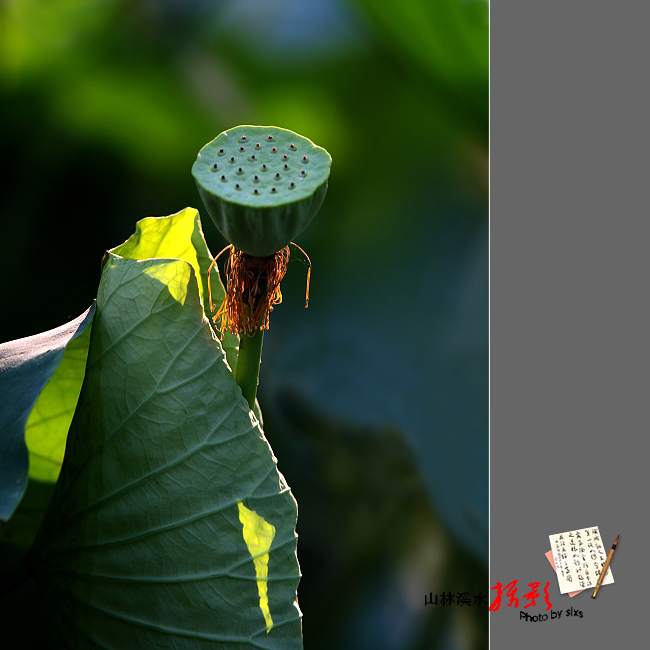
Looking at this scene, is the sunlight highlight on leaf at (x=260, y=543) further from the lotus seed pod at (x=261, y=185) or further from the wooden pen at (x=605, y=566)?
the wooden pen at (x=605, y=566)

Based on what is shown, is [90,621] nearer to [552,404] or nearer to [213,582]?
[213,582]

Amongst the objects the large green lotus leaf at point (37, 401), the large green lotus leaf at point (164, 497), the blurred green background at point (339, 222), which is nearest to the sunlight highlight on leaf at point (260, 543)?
the large green lotus leaf at point (164, 497)

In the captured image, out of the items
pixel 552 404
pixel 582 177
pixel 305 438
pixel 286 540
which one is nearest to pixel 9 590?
pixel 286 540

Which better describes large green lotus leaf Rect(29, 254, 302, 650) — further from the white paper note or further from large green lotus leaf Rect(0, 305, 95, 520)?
the white paper note

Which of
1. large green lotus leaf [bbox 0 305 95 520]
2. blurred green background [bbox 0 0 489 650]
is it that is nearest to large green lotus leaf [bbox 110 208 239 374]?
large green lotus leaf [bbox 0 305 95 520]

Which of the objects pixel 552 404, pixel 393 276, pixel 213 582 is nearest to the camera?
pixel 213 582

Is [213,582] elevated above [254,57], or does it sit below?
below

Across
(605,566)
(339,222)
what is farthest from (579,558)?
(339,222)
